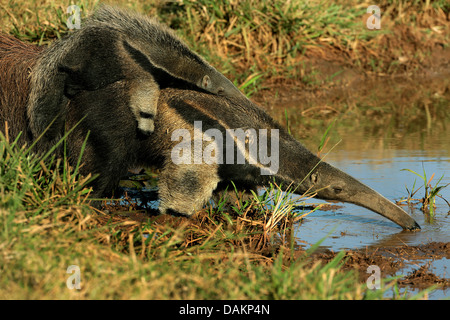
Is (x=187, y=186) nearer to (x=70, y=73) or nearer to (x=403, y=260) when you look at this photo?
(x=70, y=73)

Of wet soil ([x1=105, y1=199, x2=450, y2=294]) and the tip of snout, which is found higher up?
the tip of snout

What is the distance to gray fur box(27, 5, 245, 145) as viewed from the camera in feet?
18.5

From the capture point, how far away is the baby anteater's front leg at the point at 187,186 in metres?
5.97

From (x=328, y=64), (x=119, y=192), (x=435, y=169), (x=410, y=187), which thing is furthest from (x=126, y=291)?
(x=328, y=64)

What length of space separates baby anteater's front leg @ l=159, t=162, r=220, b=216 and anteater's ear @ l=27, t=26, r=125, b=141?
948 millimetres

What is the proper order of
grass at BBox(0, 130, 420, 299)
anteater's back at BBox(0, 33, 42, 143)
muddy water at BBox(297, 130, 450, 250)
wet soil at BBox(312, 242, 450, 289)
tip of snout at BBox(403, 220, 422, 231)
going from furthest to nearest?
1. anteater's back at BBox(0, 33, 42, 143)
2. tip of snout at BBox(403, 220, 422, 231)
3. muddy water at BBox(297, 130, 450, 250)
4. wet soil at BBox(312, 242, 450, 289)
5. grass at BBox(0, 130, 420, 299)

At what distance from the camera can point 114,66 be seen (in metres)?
5.62

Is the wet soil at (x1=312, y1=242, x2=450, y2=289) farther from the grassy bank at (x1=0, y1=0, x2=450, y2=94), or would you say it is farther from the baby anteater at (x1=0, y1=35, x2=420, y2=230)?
the grassy bank at (x1=0, y1=0, x2=450, y2=94)

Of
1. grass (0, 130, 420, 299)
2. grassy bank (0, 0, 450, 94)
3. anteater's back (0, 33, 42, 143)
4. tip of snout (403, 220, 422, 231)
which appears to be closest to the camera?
grass (0, 130, 420, 299)

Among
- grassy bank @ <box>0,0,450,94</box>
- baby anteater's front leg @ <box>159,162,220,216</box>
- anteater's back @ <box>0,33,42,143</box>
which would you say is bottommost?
baby anteater's front leg @ <box>159,162,220,216</box>

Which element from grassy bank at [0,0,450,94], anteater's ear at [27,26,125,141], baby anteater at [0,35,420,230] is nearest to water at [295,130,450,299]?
baby anteater at [0,35,420,230]
